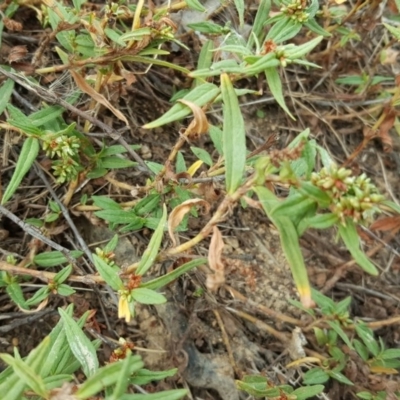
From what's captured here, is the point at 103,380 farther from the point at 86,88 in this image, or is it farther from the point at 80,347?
the point at 86,88

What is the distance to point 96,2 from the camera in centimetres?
295

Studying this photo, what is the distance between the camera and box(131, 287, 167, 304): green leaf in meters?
1.74

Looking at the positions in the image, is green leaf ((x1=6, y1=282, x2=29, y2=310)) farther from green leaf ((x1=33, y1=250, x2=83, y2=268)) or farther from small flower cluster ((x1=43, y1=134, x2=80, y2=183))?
small flower cluster ((x1=43, y1=134, x2=80, y2=183))

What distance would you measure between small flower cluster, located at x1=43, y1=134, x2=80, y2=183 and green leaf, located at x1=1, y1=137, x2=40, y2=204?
0.15 ft

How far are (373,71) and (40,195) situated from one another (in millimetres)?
1903

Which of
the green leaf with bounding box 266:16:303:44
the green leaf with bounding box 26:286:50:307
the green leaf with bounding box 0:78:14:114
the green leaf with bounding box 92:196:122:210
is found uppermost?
the green leaf with bounding box 266:16:303:44

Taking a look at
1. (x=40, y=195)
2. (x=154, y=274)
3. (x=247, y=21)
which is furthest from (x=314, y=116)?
(x=40, y=195)

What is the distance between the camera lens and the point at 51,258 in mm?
2307

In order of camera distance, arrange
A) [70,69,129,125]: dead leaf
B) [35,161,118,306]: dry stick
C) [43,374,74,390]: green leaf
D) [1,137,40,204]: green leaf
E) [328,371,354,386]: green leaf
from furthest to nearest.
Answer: [328,371,354,386]: green leaf, [35,161,118,306]: dry stick, [70,69,129,125]: dead leaf, [1,137,40,204]: green leaf, [43,374,74,390]: green leaf

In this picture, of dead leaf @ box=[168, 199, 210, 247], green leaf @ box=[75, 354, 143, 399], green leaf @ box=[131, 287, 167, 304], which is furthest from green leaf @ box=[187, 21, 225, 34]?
green leaf @ box=[75, 354, 143, 399]

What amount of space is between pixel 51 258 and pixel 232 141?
3.35 ft

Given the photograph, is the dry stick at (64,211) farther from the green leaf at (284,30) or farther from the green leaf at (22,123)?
the green leaf at (284,30)

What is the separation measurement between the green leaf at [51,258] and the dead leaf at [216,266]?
0.83 m

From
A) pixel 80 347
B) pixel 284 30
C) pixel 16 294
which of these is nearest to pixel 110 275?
pixel 80 347
